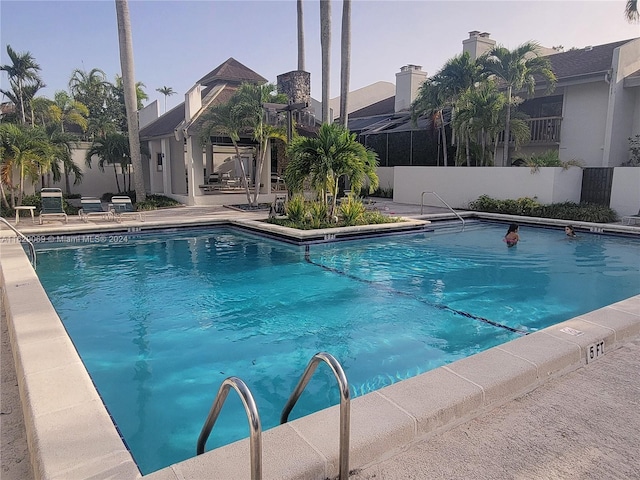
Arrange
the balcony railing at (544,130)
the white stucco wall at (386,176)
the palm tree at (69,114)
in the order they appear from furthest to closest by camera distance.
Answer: the white stucco wall at (386,176)
the palm tree at (69,114)
the balcony railing at (544,130)

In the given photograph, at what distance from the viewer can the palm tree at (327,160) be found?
13.6 m

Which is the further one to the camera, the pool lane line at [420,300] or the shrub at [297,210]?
the shrub at [297,210]

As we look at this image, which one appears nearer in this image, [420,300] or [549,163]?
[420,300]

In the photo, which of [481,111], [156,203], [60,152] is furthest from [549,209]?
[60,152]

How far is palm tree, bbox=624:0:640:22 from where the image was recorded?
1809cm

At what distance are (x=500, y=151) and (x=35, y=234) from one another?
20338mm

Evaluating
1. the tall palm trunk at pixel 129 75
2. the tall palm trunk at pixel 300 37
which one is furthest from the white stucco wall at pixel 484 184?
the tall palm trunk at pixel 129 75

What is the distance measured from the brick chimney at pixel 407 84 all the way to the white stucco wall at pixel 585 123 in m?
10.3

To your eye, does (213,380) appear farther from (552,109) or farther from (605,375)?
(552,109)

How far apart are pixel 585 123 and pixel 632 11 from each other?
4.52m

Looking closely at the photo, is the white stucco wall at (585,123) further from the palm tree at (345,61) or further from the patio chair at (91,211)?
the patio chair at (91,211)

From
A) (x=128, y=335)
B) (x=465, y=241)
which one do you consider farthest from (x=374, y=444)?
(x=465, y=241)

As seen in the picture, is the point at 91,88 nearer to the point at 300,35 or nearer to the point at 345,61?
the point at 300,35

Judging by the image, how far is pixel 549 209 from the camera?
55.7ft
